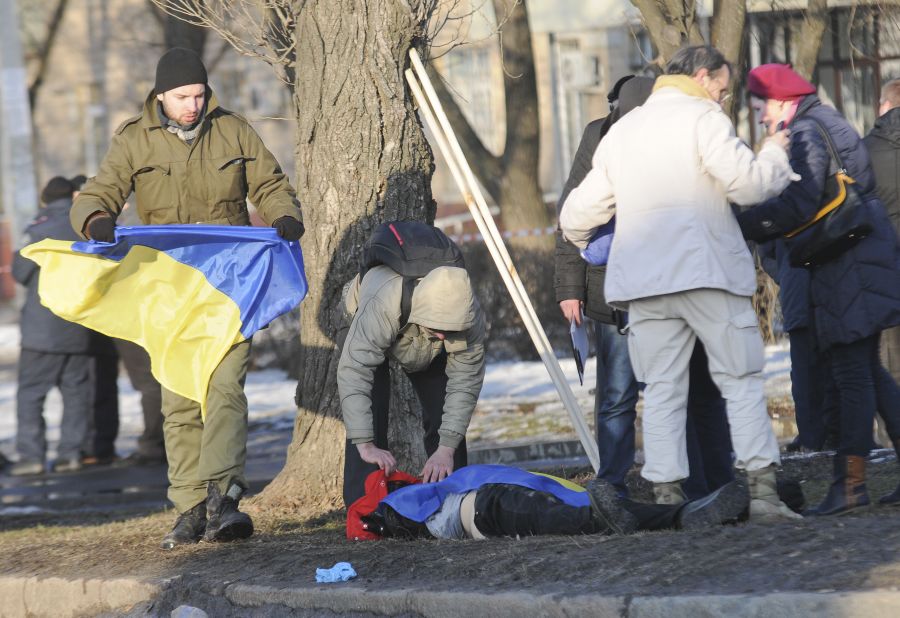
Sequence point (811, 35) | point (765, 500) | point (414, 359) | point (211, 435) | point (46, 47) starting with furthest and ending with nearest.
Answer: point (46, 47) < point (811, 35) < point (211, 435) < point (414, 359) < point (765, 500)

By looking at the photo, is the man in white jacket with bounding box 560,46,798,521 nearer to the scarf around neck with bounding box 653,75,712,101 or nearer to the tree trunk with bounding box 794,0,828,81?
the scarf around neck with bounding box 653,75,712,101

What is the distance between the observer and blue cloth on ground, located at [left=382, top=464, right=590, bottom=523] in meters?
5.52

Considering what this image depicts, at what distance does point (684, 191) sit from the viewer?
4.80m

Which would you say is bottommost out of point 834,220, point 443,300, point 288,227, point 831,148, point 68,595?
point 68,595

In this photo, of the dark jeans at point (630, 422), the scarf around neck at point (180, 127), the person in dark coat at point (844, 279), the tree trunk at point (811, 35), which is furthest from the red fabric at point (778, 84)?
the tree trunk at point (811, 35)

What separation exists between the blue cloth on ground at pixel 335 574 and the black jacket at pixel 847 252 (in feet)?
6.50

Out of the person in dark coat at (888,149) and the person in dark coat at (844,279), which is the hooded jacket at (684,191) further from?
the person in dark coat at (888,149)

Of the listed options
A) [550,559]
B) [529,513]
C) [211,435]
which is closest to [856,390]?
[529,513]

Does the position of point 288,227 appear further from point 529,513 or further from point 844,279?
point 844,279

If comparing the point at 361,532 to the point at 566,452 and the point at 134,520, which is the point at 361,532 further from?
the point at 566,452

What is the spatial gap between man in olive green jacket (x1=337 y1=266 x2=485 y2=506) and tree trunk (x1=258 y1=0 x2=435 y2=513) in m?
1.12

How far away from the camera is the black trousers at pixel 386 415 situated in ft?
19.0

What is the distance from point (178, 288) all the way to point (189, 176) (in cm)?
50

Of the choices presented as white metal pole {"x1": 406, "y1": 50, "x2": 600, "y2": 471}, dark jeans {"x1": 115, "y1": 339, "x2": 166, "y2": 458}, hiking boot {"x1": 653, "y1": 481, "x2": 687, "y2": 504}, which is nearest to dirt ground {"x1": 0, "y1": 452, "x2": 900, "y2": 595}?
hiking boot {"x1": 653, "y1": 481, "x2": 687, "y2": 504}
